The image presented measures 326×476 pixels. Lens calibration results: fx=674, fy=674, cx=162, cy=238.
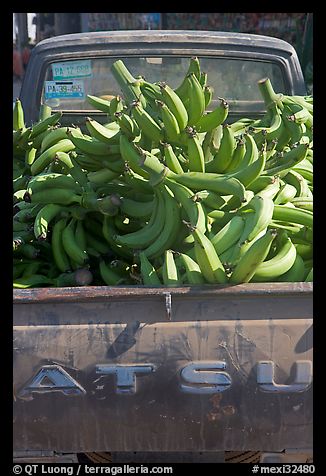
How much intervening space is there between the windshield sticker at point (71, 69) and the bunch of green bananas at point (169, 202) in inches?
51.6

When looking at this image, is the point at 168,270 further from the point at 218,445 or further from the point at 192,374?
the point at 218,445

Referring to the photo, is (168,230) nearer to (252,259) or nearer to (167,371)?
(252,259)

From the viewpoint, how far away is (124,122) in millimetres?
2982

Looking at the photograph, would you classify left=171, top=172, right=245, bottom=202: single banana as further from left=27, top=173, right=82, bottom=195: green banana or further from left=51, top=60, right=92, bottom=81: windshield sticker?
left=51, top=60, right=92, bottom=81: windshield sticker

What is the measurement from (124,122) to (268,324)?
1.14 m

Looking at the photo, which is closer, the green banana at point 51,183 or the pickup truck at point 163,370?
the pickup truck at point 163,370

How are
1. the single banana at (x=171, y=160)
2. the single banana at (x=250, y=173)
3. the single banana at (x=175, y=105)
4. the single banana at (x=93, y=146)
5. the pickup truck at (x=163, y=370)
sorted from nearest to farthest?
the pickup truck at (x=163, y=370) < the single banana at (x=250, y=173) < the single banana at (x=171, y=160) < the single banana at (x=175, y=105) < the single banana at (x=93, y=146)

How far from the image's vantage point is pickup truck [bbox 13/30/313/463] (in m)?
2.38

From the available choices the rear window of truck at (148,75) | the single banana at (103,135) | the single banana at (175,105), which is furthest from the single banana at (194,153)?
the rear window of truck at (148,75)

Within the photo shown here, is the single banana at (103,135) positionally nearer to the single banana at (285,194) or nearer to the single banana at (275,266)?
the single banana at (285,194)

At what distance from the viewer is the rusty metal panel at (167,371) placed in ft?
7.82

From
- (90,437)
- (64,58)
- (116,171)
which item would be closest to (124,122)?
(116,171)

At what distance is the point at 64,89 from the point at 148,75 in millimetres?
595

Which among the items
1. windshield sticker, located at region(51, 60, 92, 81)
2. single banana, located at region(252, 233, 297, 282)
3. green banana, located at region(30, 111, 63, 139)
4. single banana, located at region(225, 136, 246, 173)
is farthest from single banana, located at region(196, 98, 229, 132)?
windshield sticker, located at region(51, 60, 92, 81)
